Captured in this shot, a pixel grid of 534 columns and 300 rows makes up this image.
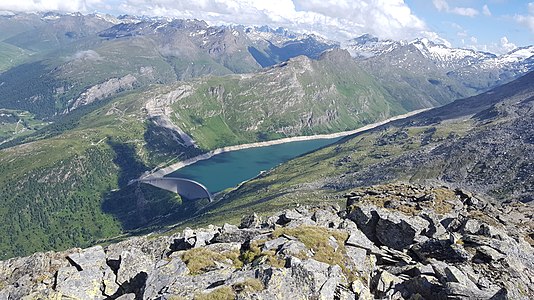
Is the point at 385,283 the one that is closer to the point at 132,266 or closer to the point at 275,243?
the point at 275,243

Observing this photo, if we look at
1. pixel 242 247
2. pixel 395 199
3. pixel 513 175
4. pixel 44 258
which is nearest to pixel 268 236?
pixel 242 247

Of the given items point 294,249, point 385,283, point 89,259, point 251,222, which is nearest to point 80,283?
point 89,259

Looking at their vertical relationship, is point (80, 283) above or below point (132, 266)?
below

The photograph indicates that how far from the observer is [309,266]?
3150 cm

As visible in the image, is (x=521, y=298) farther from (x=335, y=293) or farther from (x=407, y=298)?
(x=335, y=293)

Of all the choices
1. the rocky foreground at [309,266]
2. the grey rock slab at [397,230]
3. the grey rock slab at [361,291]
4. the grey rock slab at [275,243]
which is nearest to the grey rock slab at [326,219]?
the rocky foreground at [309,266]

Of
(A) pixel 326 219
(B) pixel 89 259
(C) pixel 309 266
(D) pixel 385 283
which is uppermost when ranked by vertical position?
(C) pixel 309 266

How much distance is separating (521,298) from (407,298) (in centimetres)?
755

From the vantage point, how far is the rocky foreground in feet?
98.7

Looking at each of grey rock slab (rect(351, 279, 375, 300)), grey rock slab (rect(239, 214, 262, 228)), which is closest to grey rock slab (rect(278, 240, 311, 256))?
grey rock slab (rect(351, 279, 375, 300))

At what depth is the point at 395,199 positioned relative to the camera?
6919cm

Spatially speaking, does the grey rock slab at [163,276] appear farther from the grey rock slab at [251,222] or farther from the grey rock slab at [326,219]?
the grey rock slab at [251,222]

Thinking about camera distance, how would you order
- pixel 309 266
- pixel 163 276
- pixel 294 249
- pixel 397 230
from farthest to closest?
pixel 397 230 → pixel 294 249 → pixel 163 276 → pixel 309 266

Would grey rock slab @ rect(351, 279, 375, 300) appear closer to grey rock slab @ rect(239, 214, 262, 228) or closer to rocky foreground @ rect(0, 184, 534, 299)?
rocky foreground @ rect(0, 184, 534, 299)
